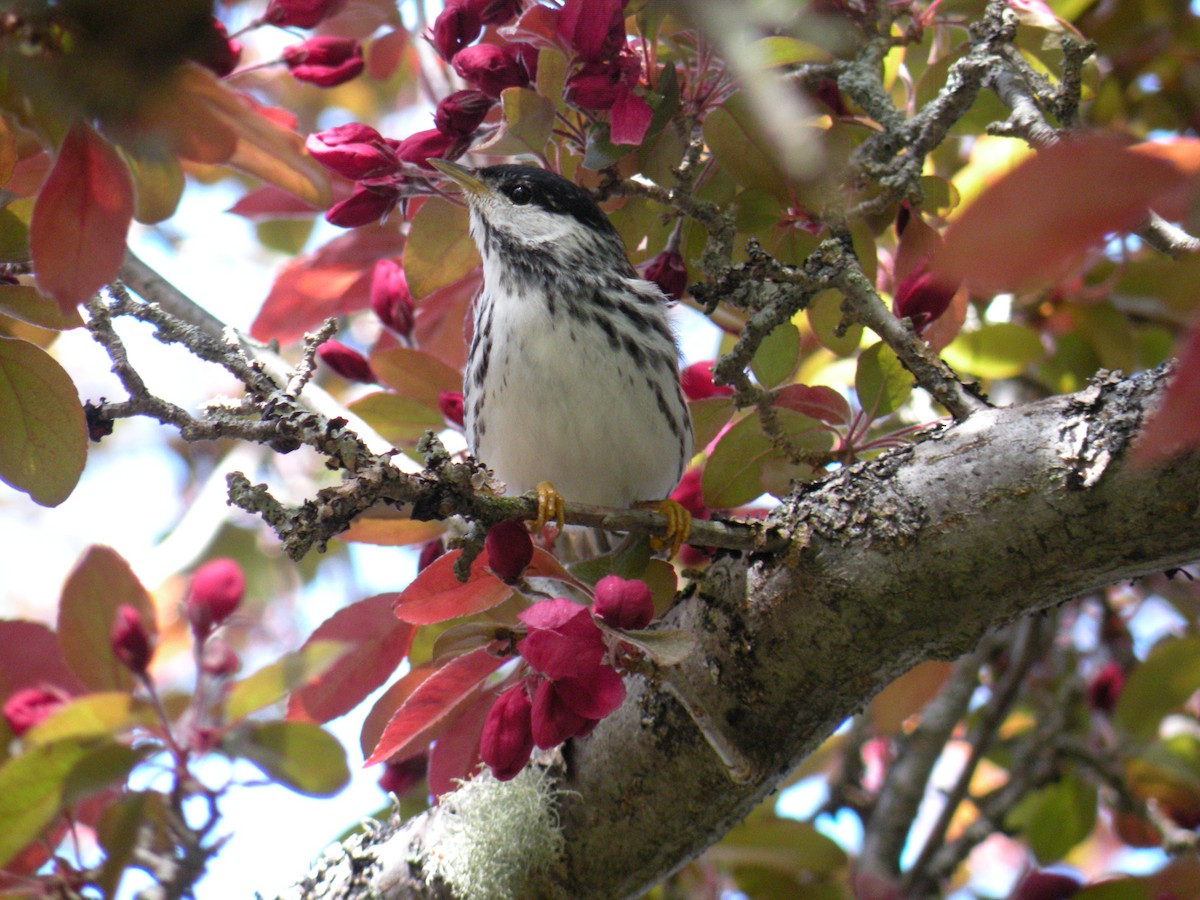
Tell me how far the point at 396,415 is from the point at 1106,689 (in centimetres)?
232

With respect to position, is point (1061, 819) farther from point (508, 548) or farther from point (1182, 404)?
point (1182, 404)

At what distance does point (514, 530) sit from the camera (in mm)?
1698

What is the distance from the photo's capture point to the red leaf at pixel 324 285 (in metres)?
2.74

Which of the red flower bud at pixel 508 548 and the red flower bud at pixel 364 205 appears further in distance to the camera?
the red flower bud at pixel 364 205

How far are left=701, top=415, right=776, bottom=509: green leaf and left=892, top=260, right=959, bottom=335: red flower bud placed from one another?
372 mm

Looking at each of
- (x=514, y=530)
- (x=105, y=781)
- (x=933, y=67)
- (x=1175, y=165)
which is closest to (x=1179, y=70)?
(x=933, y=67)

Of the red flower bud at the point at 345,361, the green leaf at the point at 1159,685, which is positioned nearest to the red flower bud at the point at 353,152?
the red flower bud at the point at 345,361

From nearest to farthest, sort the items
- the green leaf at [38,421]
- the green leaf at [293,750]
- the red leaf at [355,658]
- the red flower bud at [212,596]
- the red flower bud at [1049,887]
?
the green leaf at [38,421] < the green leaf at [293,750] < the red flower bud at [212,596] < the red leaf at [355,658] < the red flower bud at [1049,887]

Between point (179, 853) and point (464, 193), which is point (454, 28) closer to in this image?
point (464, 193)

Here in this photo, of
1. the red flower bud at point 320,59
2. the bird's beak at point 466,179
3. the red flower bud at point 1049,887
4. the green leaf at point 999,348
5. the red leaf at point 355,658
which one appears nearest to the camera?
the red leaf at point 355,658

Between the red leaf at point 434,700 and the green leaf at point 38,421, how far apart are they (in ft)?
2.21

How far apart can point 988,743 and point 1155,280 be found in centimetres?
144

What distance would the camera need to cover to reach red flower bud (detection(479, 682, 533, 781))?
5.63ft

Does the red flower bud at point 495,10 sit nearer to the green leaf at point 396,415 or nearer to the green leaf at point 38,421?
the green leaf at point 396,415
